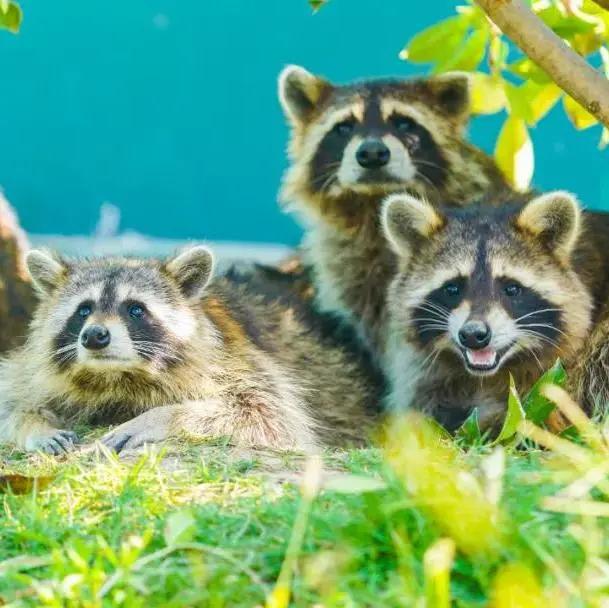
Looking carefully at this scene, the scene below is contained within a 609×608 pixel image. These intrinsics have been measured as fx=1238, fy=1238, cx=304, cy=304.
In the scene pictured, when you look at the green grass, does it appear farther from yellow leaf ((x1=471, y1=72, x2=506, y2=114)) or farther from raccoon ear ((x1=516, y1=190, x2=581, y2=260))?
yellow leaf ((x1=471, y1=72, x2=506, y2=114))

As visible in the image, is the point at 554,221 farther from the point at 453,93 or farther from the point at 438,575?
the point at 438,575

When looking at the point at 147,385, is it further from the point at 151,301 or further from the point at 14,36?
the point at 14,36

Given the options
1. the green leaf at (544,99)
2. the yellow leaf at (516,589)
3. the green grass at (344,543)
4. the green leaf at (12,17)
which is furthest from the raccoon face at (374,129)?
the yellow leaf at (516,589)

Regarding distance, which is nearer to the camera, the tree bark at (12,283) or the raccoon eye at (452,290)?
the raccoon eye at (452,290)

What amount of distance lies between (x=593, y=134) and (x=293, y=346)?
2.39m

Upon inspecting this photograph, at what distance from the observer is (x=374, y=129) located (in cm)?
621

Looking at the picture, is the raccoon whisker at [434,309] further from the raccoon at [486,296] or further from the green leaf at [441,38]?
the green leaf at [441,38]

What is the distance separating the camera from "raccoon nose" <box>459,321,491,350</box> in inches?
189

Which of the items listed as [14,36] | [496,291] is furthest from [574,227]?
[14,36]

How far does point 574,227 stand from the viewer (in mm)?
5180

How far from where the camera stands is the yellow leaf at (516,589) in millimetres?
2535

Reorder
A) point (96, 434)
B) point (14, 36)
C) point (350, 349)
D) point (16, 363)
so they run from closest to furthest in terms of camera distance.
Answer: point (96, 434), point (16, 363), point (350, 349), point (14, 36)

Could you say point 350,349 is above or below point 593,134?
below

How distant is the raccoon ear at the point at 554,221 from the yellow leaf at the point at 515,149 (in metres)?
0.49
